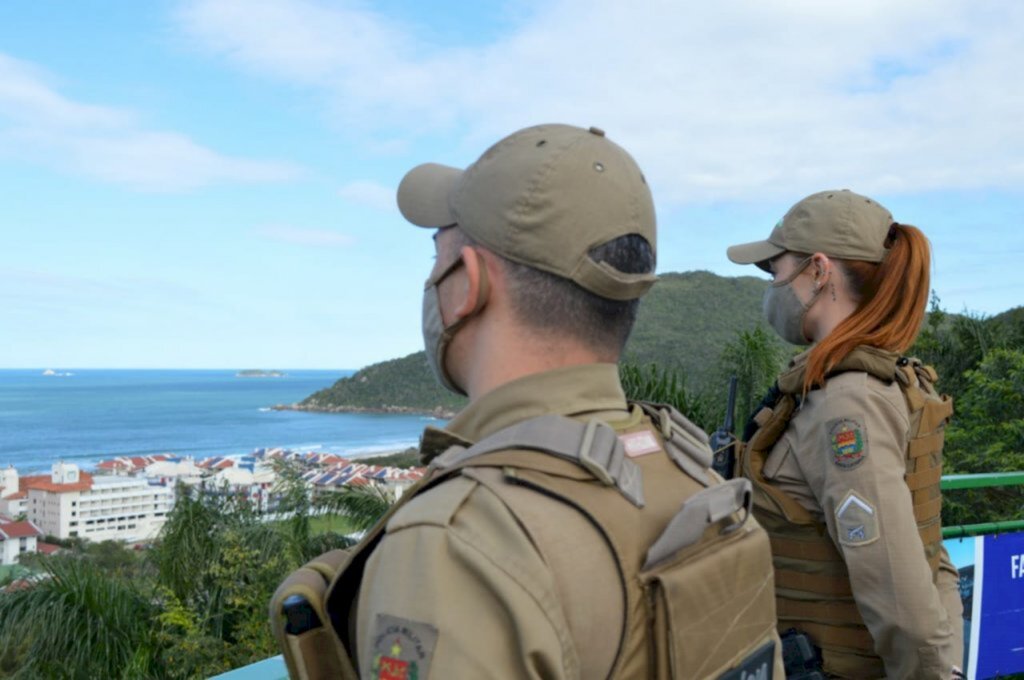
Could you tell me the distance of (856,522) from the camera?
2322 mm

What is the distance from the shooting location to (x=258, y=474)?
339 inches

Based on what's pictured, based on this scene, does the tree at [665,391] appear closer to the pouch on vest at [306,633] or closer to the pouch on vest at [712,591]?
the pouch on vest at [712,591]

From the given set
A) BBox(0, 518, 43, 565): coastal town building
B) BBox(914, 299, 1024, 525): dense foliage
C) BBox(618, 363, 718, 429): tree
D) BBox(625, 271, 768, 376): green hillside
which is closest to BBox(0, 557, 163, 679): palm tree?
BBox(0, 518, 43, 565): coastal town building

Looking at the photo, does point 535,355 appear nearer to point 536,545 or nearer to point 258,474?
point 536,545

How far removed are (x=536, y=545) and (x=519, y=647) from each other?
13cm

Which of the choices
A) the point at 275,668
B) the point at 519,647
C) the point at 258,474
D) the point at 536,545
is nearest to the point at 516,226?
the point at 536,545

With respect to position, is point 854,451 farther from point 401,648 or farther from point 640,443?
point 401,648

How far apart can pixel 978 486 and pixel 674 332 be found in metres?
22.2

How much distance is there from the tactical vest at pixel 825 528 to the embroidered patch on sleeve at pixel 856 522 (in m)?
0.18

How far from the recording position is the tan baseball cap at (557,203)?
138cm

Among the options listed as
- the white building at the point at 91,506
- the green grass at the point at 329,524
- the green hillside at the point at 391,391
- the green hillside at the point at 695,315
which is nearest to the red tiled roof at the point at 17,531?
the white building at the point at 91,506

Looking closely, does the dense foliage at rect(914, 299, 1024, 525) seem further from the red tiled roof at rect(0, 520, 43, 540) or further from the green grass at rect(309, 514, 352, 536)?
the red tiled roof at rect(0, 520, 43, 540)

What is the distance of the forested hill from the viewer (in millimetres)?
22609

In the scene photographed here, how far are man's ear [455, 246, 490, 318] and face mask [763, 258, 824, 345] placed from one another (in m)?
1.62
